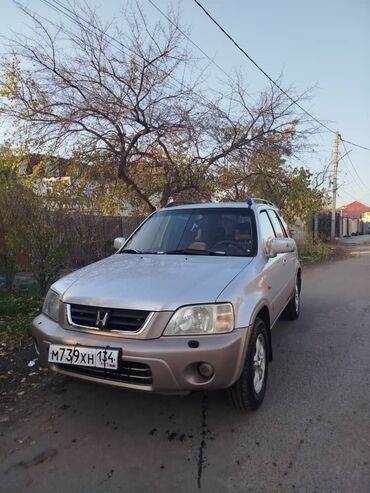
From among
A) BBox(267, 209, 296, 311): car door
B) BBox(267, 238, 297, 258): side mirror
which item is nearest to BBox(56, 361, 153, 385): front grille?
BBox(267, 238, 297, 258): side mirror

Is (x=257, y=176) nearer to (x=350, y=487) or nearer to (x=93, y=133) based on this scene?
(x=93, y=133)

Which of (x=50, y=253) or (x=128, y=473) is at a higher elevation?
(x=50, y=253)

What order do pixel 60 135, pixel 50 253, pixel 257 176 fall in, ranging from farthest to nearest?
pixel 257 176, pixel 60 135, pixel 50 253

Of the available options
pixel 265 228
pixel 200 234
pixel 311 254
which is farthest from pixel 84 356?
pixel 311 254

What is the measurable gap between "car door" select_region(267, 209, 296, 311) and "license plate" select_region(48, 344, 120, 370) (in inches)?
94.7

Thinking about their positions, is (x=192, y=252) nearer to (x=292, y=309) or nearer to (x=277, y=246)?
(x=277, y=246)

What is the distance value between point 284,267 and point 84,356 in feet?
9.35

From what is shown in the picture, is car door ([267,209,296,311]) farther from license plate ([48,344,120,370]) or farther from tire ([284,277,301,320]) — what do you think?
license plate ([48,344,120,370])

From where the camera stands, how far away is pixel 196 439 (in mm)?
2838

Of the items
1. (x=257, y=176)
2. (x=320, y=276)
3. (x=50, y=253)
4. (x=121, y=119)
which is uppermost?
(x=121, y=119)

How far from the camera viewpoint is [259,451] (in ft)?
8.83

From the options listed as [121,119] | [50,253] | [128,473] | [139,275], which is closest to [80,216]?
[50,253]

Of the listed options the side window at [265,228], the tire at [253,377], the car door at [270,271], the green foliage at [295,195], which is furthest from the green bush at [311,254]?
the tire at [253,377]

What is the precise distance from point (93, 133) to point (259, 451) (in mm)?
8754
